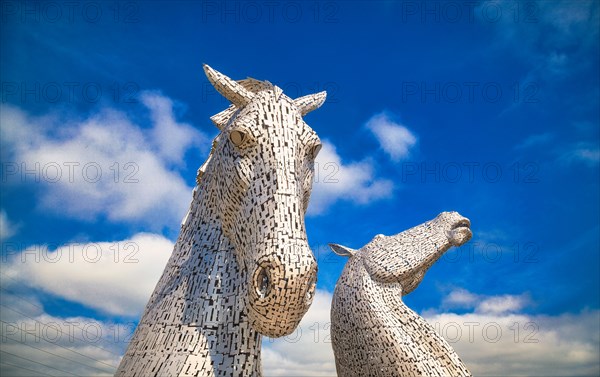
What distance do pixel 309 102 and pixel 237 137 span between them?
77 cm

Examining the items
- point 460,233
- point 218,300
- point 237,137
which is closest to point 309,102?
point 237,137

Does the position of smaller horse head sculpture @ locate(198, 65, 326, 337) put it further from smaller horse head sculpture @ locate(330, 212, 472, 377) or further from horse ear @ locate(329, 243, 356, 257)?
horse ear @ locate(329, 243, 356, 257)

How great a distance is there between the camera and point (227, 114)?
3.23 meters

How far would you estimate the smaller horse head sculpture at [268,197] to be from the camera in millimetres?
2072

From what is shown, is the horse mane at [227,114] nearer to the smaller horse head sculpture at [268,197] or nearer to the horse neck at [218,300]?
the smaller horse head sculpture at [268,197]

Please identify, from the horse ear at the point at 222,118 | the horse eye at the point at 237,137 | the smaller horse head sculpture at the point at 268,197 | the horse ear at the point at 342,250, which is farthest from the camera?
the horse ear at the point at 342,250

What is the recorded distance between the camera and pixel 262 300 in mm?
2078

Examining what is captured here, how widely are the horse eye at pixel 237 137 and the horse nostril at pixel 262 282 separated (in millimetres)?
759

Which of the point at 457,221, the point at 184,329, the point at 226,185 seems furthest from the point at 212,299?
the point at 457,221

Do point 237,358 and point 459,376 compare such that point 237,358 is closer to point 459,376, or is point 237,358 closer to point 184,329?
point 184,329

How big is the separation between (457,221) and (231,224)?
542 centimetres

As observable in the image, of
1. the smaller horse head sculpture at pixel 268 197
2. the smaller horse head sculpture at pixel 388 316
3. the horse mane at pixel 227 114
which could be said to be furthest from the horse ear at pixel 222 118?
the smaller horse head sculpture at pixel 388 316

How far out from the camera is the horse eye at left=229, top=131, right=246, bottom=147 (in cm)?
250

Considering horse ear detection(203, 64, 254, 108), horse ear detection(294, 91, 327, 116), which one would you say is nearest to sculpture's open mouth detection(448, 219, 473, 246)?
horse ear detection(294, 91, 327, 116)
